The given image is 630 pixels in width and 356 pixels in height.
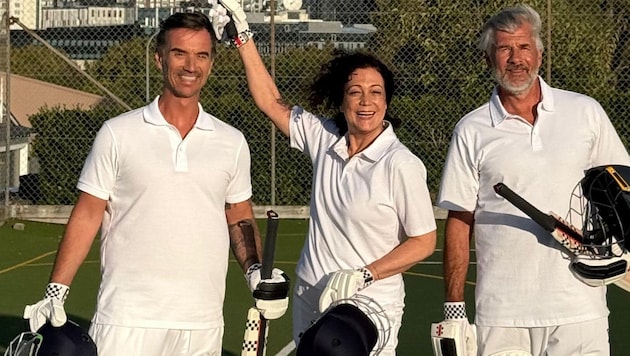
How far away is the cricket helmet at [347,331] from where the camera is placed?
233 inches

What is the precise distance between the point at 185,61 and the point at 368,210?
1034 mm

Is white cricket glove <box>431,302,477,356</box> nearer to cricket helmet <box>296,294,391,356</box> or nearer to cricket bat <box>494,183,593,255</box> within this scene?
cricket helmet <box>296,294,391,356</box>

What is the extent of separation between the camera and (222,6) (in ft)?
23.5

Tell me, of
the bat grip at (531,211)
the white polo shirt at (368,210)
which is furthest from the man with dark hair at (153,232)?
the bat grip at (531,211)

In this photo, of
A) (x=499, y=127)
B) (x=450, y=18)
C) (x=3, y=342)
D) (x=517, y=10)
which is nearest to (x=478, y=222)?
(x=499, y=127)

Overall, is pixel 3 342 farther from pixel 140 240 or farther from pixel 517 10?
pixel 517 10

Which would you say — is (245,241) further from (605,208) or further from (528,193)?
(605,208)

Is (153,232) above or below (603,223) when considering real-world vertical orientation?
below

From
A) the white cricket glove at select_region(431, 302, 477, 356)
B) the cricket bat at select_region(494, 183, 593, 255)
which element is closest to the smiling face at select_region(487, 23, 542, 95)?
the cricket bat at select_region(494, 183, 593, 255)

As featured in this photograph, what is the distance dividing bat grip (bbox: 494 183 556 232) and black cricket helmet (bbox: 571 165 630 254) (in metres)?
0.20

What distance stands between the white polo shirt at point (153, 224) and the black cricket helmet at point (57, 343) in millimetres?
190

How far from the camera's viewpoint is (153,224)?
5812 mm

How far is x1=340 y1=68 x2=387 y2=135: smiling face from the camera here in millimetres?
6305

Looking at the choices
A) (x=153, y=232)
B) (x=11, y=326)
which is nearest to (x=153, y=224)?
(x=153, y=232)
